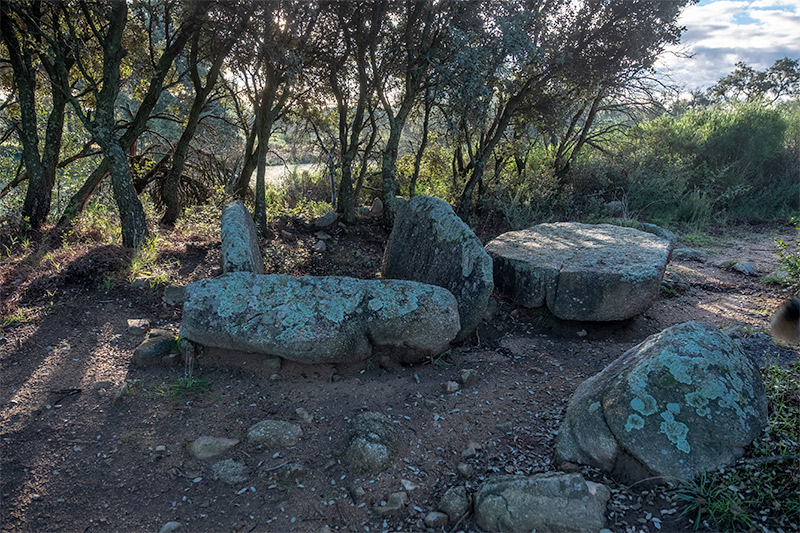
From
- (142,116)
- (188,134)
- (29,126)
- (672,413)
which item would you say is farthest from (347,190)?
(672,413)

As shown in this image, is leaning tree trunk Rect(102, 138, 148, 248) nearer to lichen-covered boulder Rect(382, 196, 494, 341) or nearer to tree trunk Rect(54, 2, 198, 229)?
tree trunk Rect(54, 2, 198, 229)

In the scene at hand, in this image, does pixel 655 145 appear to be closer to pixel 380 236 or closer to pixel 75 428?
pixel 380 236

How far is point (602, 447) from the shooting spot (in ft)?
8.41

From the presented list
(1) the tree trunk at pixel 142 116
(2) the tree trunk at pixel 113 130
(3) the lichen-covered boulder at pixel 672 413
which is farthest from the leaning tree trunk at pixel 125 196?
(3) the lichen-covered boulder at pixel 672 413

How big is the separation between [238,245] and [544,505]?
3.31 metres

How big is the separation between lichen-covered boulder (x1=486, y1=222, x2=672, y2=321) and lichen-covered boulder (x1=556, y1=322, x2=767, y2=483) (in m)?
1.50

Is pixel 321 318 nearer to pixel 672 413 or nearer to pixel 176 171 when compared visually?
pixel 672 413

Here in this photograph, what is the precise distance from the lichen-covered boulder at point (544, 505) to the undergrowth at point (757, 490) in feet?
1.36

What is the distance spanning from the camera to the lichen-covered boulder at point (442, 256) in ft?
13.7

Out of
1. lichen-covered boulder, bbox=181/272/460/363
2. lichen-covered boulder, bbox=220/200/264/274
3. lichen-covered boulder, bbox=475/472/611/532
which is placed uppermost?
lichen-covered boulder, bbox=220/200/264/274

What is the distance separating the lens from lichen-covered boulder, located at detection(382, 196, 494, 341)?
416 cm

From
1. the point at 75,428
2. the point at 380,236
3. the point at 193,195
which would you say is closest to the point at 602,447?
the point at 75,428

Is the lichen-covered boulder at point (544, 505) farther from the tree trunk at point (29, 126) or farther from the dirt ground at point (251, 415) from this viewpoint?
the tree trunk at point (29, 126)

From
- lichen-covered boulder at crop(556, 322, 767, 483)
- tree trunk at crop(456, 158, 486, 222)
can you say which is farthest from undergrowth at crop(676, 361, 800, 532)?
tree trunk at crop(456, 158, 486, 222)
